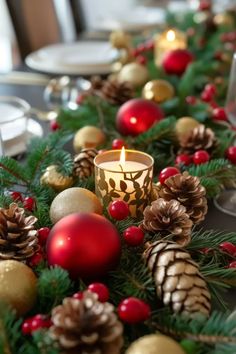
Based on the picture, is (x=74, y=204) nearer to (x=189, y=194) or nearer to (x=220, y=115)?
(x=189, y=194)

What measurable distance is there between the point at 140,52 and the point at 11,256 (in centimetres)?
93

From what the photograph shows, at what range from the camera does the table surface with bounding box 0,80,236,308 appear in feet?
2.12

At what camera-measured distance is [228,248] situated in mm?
545

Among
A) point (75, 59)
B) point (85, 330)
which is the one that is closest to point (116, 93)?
point (75, 59)

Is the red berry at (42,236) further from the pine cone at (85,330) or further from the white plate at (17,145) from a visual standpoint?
the white plate at (17,145)

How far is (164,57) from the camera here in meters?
1.17

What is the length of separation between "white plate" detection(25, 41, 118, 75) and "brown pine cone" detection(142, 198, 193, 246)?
2.59 feet

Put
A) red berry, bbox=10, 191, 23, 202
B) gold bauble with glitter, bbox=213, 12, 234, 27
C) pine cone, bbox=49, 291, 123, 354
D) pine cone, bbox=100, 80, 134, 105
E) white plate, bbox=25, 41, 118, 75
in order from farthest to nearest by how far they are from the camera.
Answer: gold bauble with glitter, bbox=213, 12, 234, 27 → white plate, bbox=25, 41, 118, 75 → pine cone, bbox=100, 80, 134, 105 → red berry, bbox=10, 191, 23, 202 → pine cone, bbox=49, 291, 123, 354

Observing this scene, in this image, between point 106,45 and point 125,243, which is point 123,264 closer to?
point 125,243

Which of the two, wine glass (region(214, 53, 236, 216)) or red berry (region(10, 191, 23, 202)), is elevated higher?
red berry (region(10, 191, 23, 202))

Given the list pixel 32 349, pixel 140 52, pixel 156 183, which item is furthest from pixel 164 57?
pixel 32 349

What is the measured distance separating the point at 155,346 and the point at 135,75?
2.62ft

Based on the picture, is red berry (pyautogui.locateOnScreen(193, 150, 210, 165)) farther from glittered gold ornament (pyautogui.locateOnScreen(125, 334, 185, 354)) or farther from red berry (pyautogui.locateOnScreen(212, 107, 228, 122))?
glittered gold ornament (pyautogui.locateOnScreen(125, 334, 185, 354))

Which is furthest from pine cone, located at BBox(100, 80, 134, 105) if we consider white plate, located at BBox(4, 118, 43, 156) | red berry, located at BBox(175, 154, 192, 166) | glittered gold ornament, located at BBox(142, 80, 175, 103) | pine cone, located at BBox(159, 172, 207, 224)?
pine cone, located at BBox(159, 172, 207, 224)
